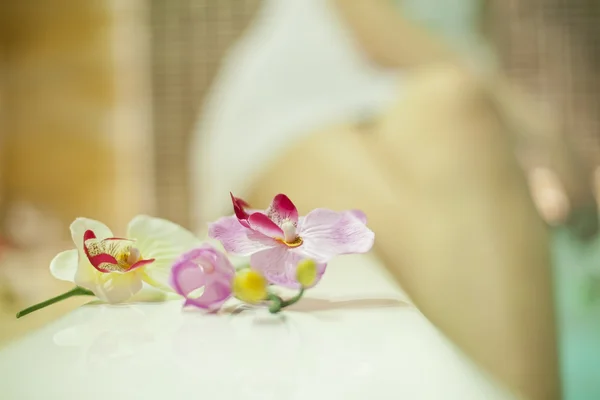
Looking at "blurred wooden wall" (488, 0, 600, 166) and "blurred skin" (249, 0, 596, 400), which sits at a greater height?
"blurred wooden wall" (488, 0, 600, 166)

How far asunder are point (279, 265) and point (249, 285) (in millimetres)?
25

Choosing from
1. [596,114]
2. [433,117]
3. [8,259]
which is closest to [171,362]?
[433,117]

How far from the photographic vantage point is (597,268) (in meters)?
1.20

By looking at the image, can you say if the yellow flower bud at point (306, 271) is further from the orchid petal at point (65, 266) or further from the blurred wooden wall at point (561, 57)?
the blurred wooden wall at point (561, 57)

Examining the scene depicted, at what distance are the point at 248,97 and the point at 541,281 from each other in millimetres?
764

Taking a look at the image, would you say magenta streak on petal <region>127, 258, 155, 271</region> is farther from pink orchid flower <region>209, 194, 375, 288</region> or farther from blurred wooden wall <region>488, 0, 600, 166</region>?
blurred wooden wall <region>488, 0, 600, 166</region>

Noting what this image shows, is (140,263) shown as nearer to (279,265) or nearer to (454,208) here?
(279,265)

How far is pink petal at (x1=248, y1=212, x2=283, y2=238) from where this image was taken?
1.17ft

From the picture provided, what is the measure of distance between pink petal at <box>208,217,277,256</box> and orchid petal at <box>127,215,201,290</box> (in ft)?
0.19

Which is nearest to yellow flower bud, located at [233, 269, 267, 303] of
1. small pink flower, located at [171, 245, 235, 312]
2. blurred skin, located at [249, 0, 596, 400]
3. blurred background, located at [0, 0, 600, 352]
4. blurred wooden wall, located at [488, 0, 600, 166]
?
small pink flower, located at [171, 245, 235, 312]

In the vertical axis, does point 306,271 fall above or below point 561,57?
below

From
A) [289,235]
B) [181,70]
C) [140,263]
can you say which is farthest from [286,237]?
[181,70]

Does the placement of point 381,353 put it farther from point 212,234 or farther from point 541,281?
point 541,281

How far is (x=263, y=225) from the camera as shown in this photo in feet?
1.18
